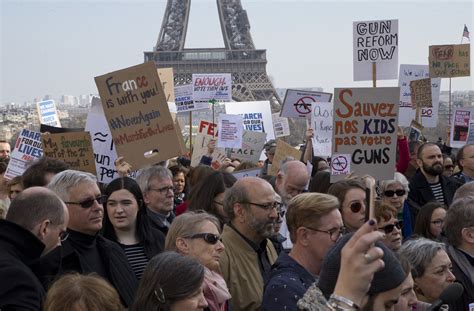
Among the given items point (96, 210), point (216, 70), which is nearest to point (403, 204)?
point (96, 210)

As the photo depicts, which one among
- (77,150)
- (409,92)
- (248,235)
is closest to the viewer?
(248,235)

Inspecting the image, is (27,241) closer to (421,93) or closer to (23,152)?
(23,152)

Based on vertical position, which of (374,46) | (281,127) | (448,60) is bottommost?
(281,127)

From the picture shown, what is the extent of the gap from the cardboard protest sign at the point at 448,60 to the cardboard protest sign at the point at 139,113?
937 centimetres

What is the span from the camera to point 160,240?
6.42m

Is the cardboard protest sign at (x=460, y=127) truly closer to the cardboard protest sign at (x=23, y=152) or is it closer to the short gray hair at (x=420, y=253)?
the cardboard protest sign at (x=23, y=152)

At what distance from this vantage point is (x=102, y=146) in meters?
9.36

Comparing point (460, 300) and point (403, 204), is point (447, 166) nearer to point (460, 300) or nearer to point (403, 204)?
point (403, 204)

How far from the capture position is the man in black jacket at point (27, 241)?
441 cm

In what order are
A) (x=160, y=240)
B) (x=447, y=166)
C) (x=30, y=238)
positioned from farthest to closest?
(x=447, y=166), (x=160, y=240), (x=30, y=238)

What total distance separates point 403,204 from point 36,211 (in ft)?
14.9

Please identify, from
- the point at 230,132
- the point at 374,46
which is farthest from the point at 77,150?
the point at 230,132

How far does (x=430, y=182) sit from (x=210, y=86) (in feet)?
33.8

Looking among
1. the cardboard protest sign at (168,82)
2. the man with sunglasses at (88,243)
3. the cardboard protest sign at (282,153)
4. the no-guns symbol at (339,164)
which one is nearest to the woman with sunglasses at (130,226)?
the man with sunglasses at (88,243)
